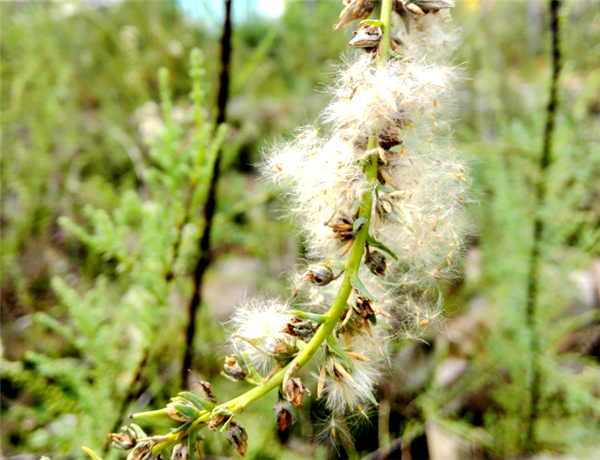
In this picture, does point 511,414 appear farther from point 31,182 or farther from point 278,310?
point 31,182

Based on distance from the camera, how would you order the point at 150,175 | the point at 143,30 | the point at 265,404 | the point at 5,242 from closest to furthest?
1. the point at 150,175
2. the point at 265,404
3. the point at 5,242
4. the point at 143,30

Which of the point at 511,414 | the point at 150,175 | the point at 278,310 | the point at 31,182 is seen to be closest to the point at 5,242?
the point at 31,182

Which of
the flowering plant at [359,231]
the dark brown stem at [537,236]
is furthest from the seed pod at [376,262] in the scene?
the dark brown stem at [537,236]

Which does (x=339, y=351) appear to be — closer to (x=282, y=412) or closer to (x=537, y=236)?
(x=282, y=412)

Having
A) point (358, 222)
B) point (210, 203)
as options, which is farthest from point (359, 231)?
point (210, 203)

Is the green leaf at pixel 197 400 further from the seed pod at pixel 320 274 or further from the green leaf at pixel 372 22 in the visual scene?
the green leaf at pixel 372 22
